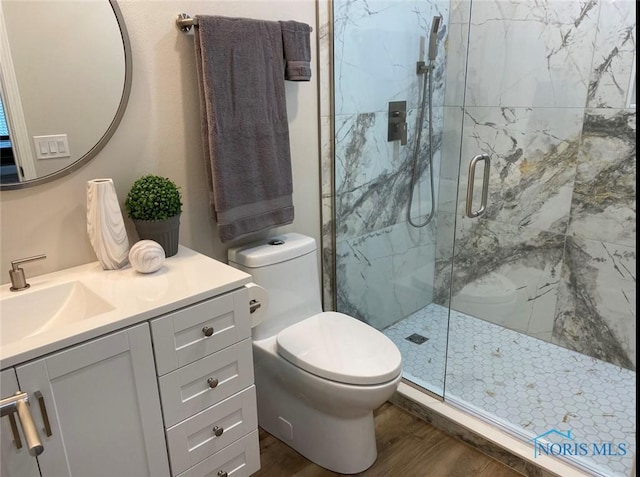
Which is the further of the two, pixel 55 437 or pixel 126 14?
pixel 126 14

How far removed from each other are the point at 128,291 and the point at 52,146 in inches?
19.9

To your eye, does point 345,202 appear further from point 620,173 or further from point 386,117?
point 620,173

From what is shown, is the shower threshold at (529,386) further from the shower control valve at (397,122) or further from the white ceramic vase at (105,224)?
the white ceramic vase at (105,224)

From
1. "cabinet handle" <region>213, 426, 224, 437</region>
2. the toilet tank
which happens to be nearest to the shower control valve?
the toilet tank

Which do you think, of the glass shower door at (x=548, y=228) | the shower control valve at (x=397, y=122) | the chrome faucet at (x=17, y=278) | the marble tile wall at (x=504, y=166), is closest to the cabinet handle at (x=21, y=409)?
the chrome faucet at (x=17, y=278)

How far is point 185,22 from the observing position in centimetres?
159

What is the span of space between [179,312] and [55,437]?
1.30 ft

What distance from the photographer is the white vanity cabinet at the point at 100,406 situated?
111 centimetres

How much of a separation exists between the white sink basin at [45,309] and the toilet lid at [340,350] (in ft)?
2.30

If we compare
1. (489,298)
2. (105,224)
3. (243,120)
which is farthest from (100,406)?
(489,298)

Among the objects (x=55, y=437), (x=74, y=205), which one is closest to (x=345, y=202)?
(x=74, y=205)

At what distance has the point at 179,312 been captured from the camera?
4.25 ft

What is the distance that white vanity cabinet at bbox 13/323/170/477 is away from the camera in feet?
3.63

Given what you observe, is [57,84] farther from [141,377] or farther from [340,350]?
[340,350]
